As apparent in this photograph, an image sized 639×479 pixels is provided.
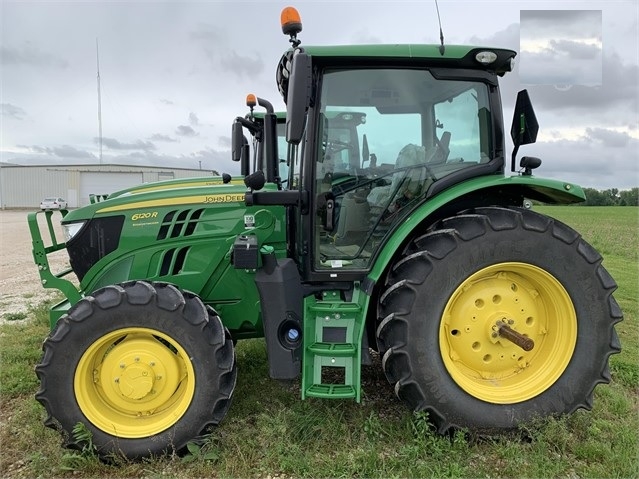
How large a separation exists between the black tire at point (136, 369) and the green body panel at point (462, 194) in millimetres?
1142

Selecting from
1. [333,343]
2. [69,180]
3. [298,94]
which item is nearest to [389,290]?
[333,343]

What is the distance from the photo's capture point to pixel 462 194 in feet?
9.41

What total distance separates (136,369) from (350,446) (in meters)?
1.41

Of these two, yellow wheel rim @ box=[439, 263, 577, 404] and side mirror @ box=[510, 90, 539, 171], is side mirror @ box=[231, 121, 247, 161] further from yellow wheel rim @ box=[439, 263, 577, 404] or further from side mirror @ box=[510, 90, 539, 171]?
yellow wheel rim @ box=[439, 263, 577, 404]

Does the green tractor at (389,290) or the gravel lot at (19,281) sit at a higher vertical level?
the green tractor at (389,290)

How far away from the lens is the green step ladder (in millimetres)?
2785

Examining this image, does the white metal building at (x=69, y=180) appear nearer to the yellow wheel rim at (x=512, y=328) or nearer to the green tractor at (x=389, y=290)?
the green tractor at (x=389, y=290)

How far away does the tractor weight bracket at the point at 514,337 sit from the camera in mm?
2816

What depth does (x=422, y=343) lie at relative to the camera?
8.96 ft

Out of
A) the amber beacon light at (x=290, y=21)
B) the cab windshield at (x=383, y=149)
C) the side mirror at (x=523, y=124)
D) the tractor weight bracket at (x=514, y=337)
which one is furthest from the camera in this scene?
the side mirror at (x=523, y=124)

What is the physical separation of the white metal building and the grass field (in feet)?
125

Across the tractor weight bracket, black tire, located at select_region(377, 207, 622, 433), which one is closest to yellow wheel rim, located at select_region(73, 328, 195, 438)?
black tire, located at select_region(377, 207, 622, 433)

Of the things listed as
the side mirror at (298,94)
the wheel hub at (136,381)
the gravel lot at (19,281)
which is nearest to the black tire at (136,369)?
the wheel hub at (136,381)

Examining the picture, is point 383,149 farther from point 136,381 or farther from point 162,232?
point 136,381
